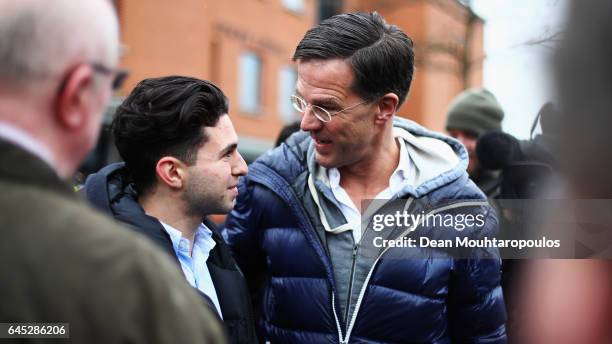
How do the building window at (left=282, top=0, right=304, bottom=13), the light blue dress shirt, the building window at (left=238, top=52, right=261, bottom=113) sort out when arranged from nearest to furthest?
1. the light blue dress shirt
2. the building window at (left=238, top=52, right=261, bottom=113)
3. the building window at (left=282, top=0, right=304, bottom=13)

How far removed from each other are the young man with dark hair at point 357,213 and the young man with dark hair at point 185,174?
19cm

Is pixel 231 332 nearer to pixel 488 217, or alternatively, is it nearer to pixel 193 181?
pixel 193 181

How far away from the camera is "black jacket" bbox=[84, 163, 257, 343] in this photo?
6.88ft

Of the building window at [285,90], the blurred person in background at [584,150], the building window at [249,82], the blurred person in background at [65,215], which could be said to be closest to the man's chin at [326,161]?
the blurred person in background at [584,150]

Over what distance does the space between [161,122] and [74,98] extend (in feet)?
3.84

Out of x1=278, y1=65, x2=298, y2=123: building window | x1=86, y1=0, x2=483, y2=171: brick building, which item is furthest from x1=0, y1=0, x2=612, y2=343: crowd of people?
x1=278, y1=65, x2=298, y2=123: building window

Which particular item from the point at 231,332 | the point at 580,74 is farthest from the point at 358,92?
the point at 580,74

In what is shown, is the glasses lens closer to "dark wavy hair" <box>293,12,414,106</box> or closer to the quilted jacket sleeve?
"dark wavy hair" <box>293,12,414,106</box>

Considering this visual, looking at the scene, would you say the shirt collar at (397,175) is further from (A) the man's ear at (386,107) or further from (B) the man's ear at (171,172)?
(B) the man's ear at (171,172)

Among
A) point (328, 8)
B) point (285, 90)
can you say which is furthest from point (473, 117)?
point (328, 8)

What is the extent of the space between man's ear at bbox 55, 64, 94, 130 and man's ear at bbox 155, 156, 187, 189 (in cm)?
119

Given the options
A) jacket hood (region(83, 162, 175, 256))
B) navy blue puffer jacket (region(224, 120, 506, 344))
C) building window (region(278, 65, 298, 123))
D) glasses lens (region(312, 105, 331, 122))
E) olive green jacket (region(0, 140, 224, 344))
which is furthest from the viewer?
building window (region(278, 65, 298, 123))

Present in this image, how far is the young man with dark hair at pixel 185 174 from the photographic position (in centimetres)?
226

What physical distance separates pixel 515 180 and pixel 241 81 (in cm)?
1631
